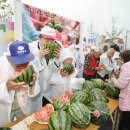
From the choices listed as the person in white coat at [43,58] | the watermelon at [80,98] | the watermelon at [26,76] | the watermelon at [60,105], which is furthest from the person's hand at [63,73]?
the watermelon at [26,76]

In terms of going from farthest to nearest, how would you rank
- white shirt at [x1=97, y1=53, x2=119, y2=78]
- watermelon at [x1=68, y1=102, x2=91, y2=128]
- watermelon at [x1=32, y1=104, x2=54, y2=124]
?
white shirt at [x1=97, y1=53, x2=119, y2=78], watermelon at [x1=32, y1=104, x2=54, y2=124], watermelon at [x1=68, y1=102, x2=91, y2=128]

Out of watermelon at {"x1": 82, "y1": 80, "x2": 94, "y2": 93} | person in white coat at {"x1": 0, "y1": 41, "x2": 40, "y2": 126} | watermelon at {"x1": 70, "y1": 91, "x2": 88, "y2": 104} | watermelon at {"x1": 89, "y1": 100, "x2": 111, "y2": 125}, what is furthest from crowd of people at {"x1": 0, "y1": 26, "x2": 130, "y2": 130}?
watermelon at {"x1": 89, "y1": 100, "x2": 111, "y2": 125}

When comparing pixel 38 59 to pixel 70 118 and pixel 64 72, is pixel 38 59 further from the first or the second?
pixel 70 118

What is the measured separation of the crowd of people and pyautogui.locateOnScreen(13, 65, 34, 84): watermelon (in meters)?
0.04

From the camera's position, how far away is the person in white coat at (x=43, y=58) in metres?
3.68

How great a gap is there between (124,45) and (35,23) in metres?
10.9

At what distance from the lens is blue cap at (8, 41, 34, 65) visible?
280 cm

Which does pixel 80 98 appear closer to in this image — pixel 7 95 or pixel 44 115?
pixel 44 115

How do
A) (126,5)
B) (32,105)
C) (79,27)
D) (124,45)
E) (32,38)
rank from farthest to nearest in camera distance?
1. (124,45)
2. (126,5)
3. (79,27)
4. (32,38)
5. (32,105)

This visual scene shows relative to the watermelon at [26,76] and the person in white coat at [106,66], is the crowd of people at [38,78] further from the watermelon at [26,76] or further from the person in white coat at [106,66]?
the person in white coat at [106,66]

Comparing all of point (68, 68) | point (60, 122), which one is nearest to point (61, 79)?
point (68, 68)

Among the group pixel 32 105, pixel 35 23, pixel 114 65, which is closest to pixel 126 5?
pixel 114 65

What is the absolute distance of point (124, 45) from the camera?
1507 centimetres

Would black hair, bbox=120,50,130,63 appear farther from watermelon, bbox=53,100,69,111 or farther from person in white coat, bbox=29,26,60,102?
watermelon, bbox=53,100,69,111
